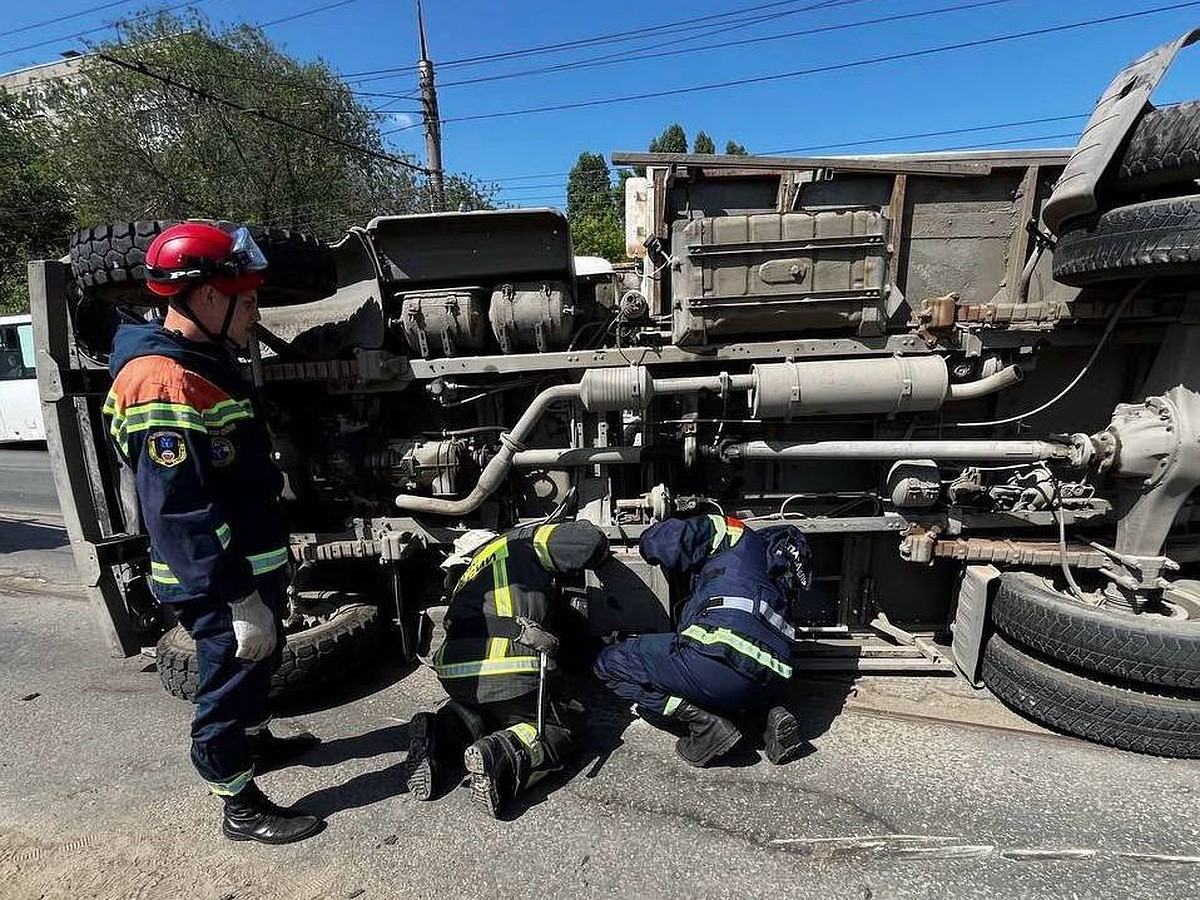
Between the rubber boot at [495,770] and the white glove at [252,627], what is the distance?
0.85m

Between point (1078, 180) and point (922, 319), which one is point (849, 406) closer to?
point (922, 319)

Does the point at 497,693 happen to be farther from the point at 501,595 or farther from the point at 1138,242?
the point at 1138,242

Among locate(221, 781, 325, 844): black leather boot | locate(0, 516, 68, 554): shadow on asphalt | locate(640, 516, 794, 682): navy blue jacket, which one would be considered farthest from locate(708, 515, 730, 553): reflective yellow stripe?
locate(0, 516, 68, 554): shadow on asphalt

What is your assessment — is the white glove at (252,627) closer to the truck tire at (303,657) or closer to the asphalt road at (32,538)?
the truck tire at (303,657)

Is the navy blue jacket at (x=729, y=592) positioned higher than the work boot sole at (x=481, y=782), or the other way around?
the navy blue jacket at (x=729, y=592)

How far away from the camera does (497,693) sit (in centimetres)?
255

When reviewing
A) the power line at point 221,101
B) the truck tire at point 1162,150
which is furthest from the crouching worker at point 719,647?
the power line at point 221,101

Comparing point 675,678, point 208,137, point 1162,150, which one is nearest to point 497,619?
point 675,678

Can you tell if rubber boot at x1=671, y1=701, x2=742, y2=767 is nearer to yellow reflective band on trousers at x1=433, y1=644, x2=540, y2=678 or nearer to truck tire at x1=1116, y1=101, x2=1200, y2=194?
yellow reflective band on trousers at x1=433, y1=644, x2=540, y2=678

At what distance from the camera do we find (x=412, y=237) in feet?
11.2

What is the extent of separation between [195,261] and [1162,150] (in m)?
3.69

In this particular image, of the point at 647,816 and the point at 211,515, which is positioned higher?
the point at 211,515

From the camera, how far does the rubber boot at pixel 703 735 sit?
8.55 feet

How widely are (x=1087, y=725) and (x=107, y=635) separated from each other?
4.69 meters
